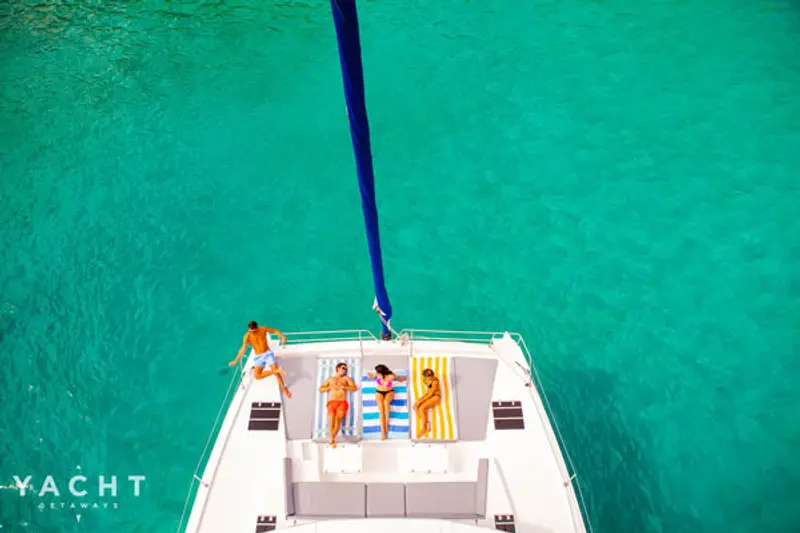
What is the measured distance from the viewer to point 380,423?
23.3 feet

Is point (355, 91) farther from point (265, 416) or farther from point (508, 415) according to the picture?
point (508, 415)

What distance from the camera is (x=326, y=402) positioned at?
23.7 ft

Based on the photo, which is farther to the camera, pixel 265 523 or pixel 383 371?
pixel 383 371

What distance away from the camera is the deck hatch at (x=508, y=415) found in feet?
23.5

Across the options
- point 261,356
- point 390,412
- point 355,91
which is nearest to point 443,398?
point 390,412

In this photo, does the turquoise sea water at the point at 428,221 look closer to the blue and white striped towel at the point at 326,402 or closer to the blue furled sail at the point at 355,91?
the blue and white striped towel at the point at 326,402

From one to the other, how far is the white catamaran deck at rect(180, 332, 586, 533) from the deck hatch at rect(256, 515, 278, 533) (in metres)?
0.01

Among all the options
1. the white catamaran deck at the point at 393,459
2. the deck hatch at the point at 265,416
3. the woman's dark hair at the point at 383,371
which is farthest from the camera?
the woman's dark hair at the point at 383,371

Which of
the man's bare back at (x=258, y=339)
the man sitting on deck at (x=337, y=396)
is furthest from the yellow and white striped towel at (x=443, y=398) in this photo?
the man's bare back at (x=258, y=339)

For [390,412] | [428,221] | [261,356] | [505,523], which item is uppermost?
[428,221]

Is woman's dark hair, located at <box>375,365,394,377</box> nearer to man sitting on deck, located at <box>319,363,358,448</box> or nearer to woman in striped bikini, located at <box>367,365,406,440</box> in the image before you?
woman in striped bikini, located at <box>367,365,406,440</box>

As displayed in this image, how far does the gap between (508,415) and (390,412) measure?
1.58 metres

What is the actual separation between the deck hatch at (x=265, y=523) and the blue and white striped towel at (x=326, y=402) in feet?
3.44

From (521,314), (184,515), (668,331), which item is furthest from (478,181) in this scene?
(184,515)
